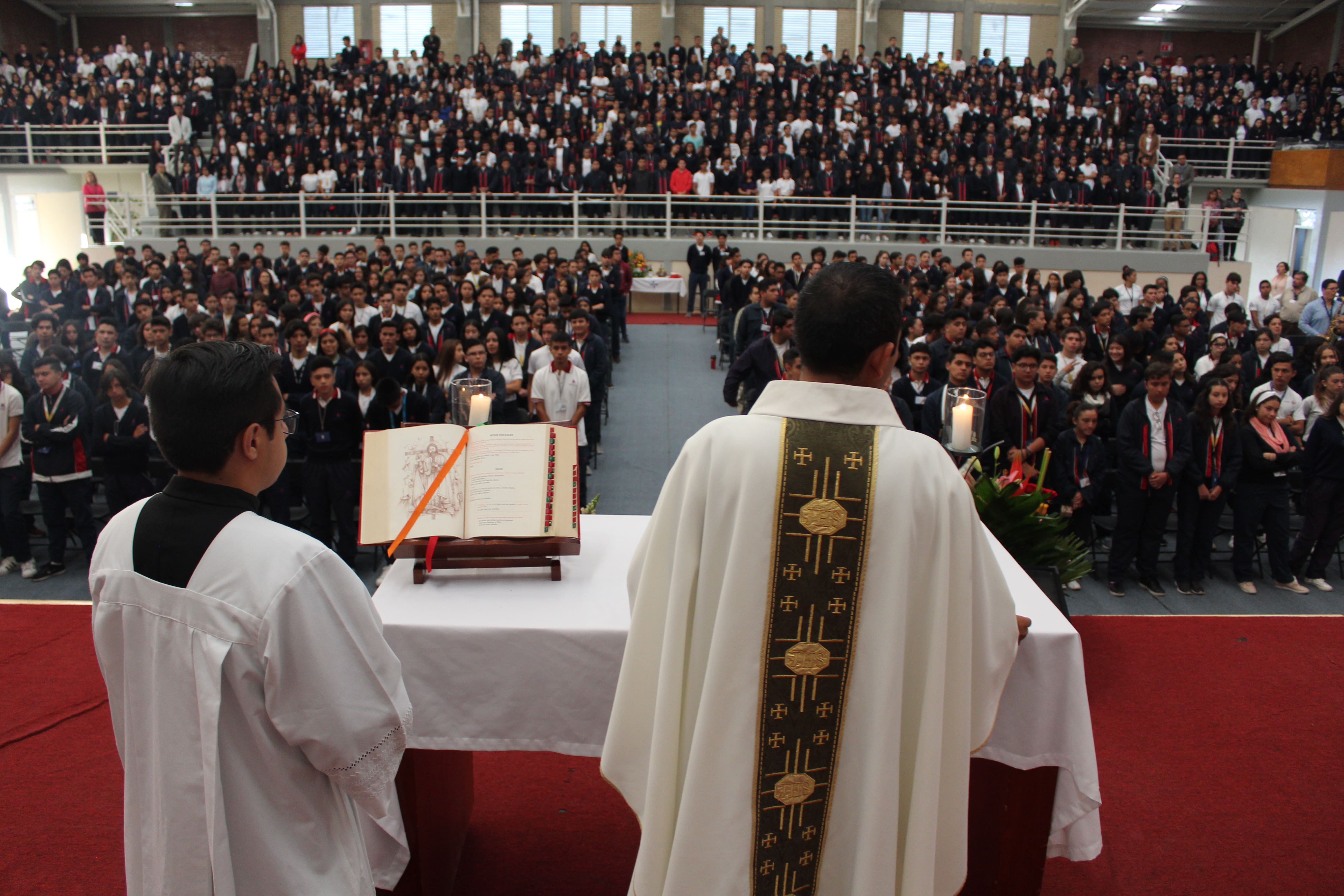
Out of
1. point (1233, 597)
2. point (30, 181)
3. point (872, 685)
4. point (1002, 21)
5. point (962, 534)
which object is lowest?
point (1233, 597)

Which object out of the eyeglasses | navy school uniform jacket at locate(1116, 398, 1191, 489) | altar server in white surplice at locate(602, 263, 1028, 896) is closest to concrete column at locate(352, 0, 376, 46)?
navy school uniform jacket at locate(1116, 398, 1191, 489)

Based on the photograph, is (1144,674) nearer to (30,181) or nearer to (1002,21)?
(30,181)

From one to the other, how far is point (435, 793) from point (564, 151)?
55.8 feet

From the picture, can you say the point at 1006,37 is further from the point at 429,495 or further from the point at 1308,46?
the point at 429,495

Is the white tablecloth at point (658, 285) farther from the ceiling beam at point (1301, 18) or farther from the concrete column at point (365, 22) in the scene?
the ceiling beam at point (1301, 18)

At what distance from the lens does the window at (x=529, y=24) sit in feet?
81.3

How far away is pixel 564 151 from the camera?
1856 centimetres

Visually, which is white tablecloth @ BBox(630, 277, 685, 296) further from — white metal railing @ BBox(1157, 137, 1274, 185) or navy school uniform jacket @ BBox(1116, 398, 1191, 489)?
white metal railing @ BBox(1157, 137, 1274, 185)

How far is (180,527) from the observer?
5.65 feet

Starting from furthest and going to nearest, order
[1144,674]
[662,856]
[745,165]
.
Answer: [745,165] < [1144,674] < [662,856]

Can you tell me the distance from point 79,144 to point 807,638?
74.5 feet

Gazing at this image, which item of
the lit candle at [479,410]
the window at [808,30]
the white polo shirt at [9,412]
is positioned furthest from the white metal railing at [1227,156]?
the lit candle at [479,410]

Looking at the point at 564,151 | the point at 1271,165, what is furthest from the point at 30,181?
the point at 1271,165

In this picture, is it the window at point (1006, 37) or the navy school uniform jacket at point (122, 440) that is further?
the window at point (1006, 37)
